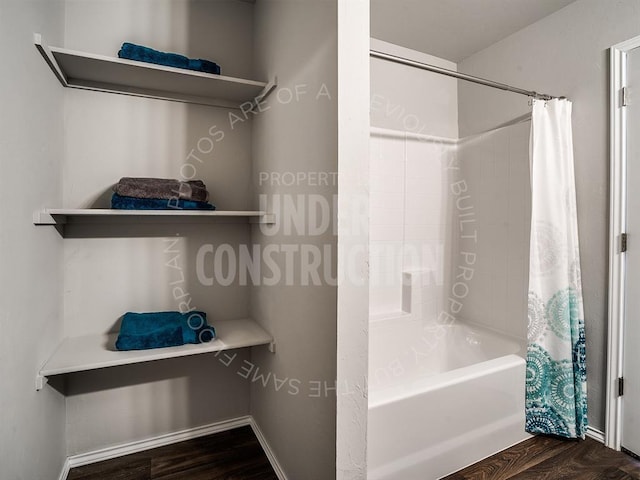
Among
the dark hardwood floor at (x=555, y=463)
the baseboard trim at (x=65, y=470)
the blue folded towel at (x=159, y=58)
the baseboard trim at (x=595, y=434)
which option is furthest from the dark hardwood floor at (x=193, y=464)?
Result: the blue folded towel at (x=159, y=58)

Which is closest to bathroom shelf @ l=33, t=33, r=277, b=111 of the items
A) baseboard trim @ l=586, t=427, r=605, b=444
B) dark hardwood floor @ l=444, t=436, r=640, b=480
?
dark hardwood floor @ l=444, t=436, r=640, b=480

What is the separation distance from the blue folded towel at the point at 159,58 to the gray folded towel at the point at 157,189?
0.53 metres

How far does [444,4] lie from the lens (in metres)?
2.07

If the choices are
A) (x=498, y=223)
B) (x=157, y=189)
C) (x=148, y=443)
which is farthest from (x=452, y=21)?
(x=148, y=443)

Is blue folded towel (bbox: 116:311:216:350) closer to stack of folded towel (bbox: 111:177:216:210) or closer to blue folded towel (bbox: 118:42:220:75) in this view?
stack of folded towel (bbox: 111:177:216:210)

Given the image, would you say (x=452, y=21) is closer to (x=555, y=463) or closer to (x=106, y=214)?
(x=106, y=214)

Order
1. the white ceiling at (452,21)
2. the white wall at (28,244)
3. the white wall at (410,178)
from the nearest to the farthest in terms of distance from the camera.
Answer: the white wall at (28,244)
the white ceiling at (452,21)
the white wall at (410,178)

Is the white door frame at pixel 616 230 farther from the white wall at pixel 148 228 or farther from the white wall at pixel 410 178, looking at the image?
the white wall at pixel 148 228

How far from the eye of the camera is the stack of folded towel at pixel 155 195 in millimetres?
1526

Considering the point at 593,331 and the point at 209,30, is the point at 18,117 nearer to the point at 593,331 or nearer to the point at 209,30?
the point at 209,30

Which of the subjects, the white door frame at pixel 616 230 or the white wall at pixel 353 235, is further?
the white door frame at pixel 616 230

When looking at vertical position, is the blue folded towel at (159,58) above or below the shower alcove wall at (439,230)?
above

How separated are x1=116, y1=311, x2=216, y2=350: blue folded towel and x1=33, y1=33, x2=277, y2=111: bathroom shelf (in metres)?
1.11

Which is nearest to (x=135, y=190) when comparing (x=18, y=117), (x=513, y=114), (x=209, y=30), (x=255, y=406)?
(x=18, y=117)
